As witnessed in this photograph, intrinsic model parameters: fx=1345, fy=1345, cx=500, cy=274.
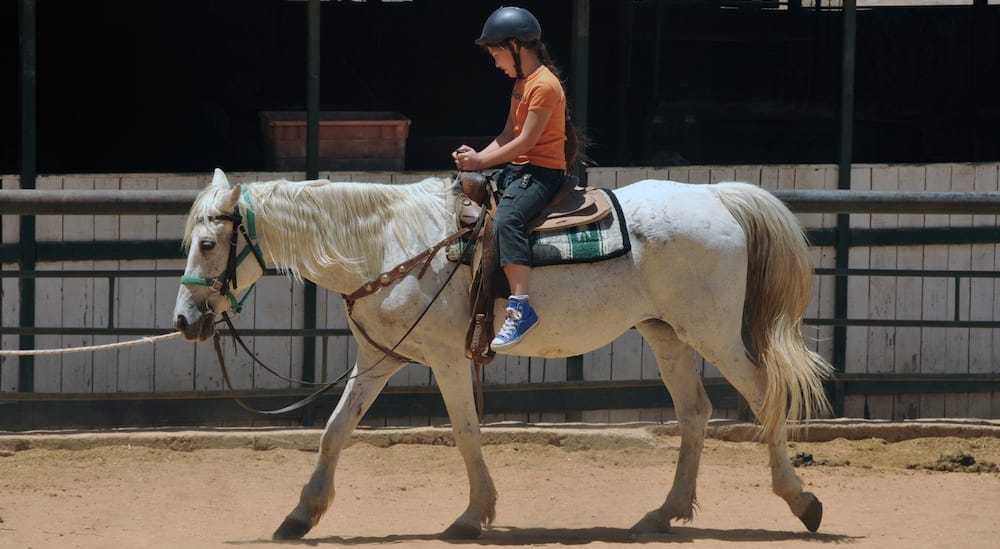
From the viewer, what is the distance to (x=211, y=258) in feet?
18.4

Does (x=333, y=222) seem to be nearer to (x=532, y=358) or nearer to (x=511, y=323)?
(x=511, y=323)

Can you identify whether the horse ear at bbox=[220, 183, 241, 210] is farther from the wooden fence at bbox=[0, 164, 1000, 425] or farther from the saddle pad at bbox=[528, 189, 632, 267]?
the wooden fence at bbox=[0, 164, 1000, 425]

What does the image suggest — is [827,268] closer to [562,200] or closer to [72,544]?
[562,200]

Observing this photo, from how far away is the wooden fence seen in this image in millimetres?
7715

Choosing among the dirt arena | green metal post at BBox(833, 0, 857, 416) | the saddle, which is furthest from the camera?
green metal post at BBox(833, 0, 857, 416)

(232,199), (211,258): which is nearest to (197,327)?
(211,258)

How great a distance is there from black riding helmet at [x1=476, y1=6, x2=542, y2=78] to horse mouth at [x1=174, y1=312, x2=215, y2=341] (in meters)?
1.63

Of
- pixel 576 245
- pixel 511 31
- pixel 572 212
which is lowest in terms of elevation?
pixel 576 245

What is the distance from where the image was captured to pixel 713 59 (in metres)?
12.1

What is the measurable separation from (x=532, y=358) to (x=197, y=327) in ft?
10.2

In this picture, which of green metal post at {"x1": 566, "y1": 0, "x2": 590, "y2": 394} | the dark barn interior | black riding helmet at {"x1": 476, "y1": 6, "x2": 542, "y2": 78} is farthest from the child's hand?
the dark barn interior

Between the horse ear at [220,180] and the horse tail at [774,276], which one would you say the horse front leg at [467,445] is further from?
the horse tail at [774,276]

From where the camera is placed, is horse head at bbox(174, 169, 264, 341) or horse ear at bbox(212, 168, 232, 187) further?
horse ear at bbox(212, 168, 232, 187)

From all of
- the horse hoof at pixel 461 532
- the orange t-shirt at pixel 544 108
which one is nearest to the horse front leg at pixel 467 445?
the horse hoof at pixel 461 532
